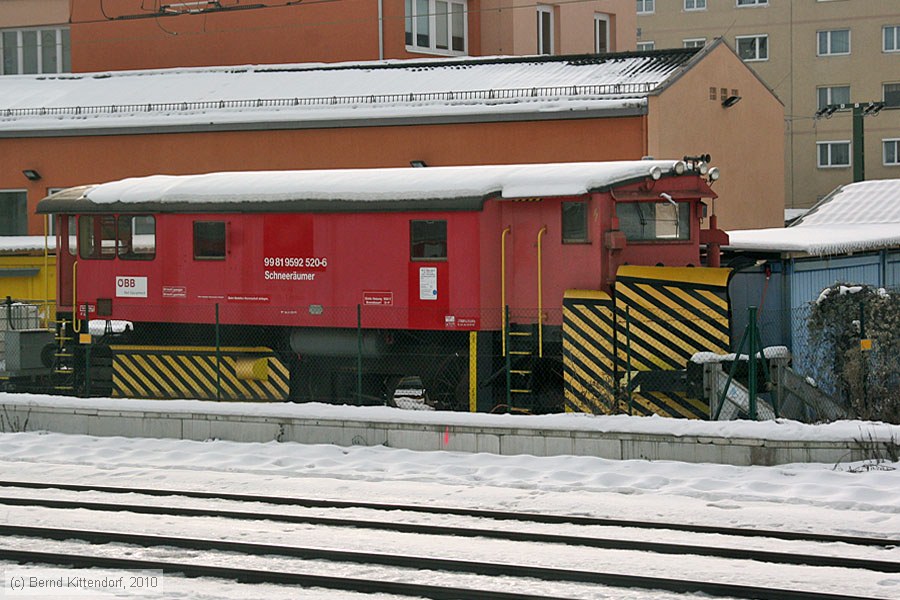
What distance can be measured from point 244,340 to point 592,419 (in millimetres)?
7323

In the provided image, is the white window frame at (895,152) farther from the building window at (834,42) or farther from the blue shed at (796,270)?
the blue shed at (796,270)

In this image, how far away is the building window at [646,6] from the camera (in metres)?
72.4

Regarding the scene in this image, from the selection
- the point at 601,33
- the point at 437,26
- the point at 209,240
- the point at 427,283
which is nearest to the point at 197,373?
the point at 209,240

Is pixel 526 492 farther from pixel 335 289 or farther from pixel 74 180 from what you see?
pixel 74 180

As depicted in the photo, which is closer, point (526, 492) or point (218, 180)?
point (526, 492)

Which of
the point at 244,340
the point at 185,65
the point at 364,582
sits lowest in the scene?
the point at 364,582

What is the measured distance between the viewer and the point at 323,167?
111 ft

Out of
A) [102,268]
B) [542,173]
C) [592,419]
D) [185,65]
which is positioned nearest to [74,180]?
[185,65]

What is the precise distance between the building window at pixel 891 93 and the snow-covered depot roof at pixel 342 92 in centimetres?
3352

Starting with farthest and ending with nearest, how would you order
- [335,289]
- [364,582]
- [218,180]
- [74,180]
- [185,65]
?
[185,65] → [74,180] → [218,180] → [335,289] → [364,582]

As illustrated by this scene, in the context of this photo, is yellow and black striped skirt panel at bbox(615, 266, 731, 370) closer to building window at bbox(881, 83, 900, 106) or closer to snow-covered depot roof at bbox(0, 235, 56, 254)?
snow-covered depot roof at bbox(0, 235, 56, 254)

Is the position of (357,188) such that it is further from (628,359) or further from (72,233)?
(72,233)

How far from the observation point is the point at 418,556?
1124 cm

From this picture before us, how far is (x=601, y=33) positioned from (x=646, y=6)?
2747 centimetres
